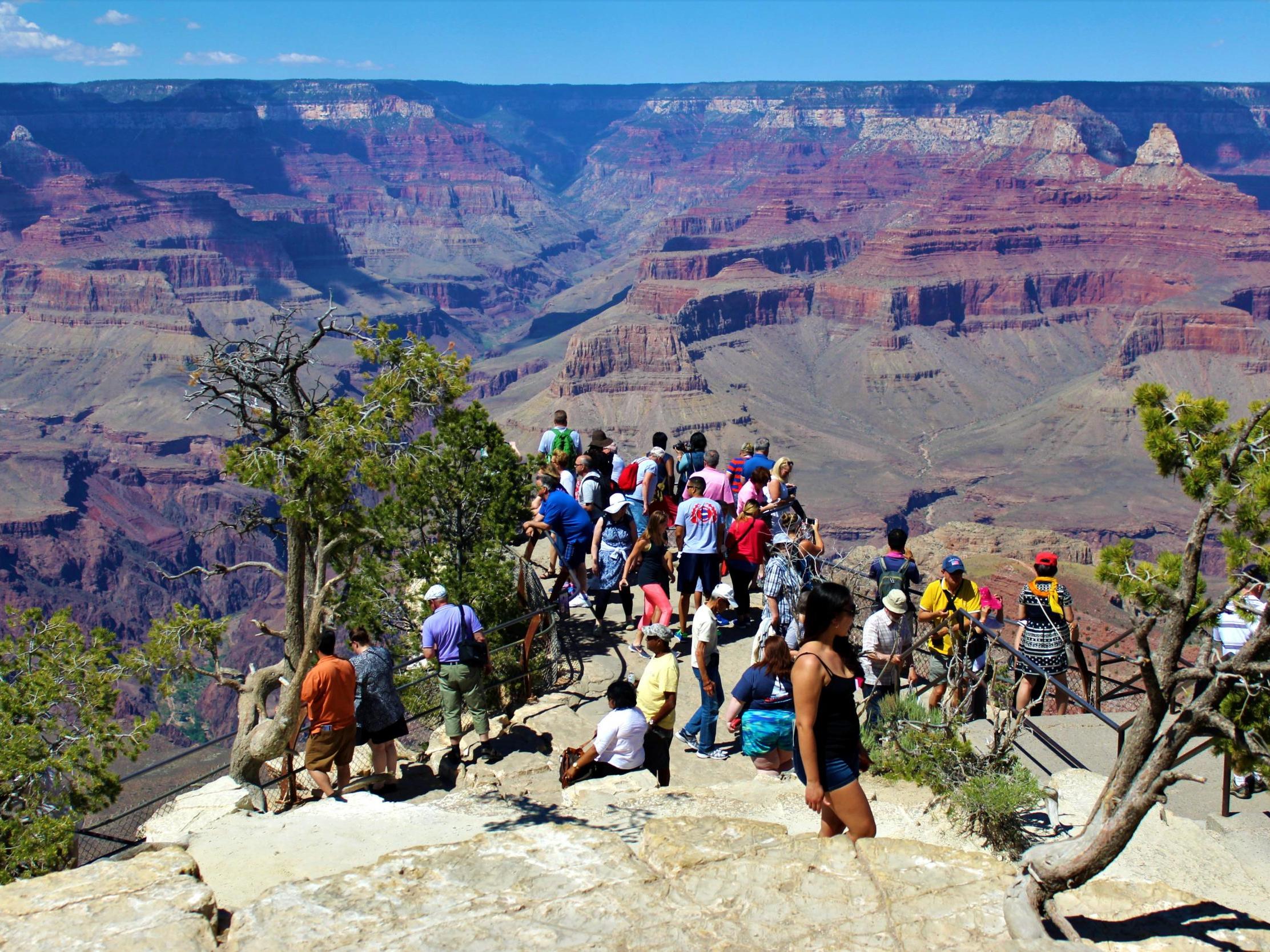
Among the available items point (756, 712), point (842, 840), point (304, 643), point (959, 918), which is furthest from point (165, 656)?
point (959, 918)

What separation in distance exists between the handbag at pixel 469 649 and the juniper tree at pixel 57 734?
2837 mm

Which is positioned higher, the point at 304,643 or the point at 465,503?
the point at 465,503

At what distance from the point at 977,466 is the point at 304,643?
12074 cm

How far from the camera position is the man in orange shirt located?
10172 mm

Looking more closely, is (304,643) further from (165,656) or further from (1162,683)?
(1162,683)

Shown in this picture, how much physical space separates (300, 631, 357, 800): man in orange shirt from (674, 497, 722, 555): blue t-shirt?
15.4 ft

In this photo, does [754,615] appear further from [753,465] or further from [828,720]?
[828,720]

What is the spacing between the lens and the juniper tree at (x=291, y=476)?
34.3 feet

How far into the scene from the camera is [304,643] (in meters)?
10.6

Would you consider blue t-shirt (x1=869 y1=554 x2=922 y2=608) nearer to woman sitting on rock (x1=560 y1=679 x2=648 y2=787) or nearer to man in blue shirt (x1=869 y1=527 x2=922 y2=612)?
man in blue shirt (x1=869 y1=527 x2=922 y2=612)

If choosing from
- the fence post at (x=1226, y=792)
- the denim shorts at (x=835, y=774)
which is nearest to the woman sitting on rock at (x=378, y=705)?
the denim shorts at (x=835, y=774)

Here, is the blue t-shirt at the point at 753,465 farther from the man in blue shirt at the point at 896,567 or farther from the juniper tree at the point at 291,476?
the juniper tree at the point at 291,476

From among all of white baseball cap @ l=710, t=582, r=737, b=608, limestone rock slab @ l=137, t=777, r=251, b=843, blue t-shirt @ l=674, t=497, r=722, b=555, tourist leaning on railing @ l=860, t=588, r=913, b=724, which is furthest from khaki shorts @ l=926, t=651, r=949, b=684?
limestone rock slab @ l=137, t=777, r=251, b=843

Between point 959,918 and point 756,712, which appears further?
point 756,712
